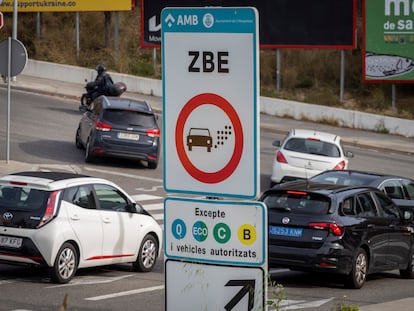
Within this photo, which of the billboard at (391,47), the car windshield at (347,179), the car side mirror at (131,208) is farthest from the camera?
the billboard at (391,47)

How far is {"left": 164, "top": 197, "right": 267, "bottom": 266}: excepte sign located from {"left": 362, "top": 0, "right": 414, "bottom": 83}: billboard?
3799 cm

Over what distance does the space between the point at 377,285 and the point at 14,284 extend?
581 centimetres

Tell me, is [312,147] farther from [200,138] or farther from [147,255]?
[200,138]

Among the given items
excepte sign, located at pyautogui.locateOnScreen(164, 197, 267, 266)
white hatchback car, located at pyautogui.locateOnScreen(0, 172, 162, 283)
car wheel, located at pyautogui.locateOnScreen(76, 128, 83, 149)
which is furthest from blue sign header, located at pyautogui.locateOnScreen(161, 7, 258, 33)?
car wheel, located at pyautogui.locateOnScreen(76, 128, 83, 149)

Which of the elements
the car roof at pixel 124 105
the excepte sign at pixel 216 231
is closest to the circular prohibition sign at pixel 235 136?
the excepte sign at pixel 216 231

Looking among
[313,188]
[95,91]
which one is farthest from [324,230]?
[95,91]

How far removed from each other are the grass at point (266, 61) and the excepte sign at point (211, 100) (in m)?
37.8

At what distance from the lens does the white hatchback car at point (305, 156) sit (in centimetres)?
2647

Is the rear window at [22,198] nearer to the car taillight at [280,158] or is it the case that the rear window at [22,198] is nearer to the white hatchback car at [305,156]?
the white hatchback car at [305,156]

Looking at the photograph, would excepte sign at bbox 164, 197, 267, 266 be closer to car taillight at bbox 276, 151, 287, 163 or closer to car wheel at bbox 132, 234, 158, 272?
car wheel at bbox 132, 234, 158, 272

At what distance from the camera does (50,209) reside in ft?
48.1

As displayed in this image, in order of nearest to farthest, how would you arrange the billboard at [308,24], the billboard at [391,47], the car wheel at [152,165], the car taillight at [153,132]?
the car taillight at [153,132], the car wheel at [152,165], the billboard at [391,47], the billboard at [308,24]

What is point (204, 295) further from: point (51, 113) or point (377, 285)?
point (51, 113)

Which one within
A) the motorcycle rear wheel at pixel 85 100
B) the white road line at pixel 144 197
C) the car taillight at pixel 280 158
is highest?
the motorcycle rear wheel at pixel 85 100
